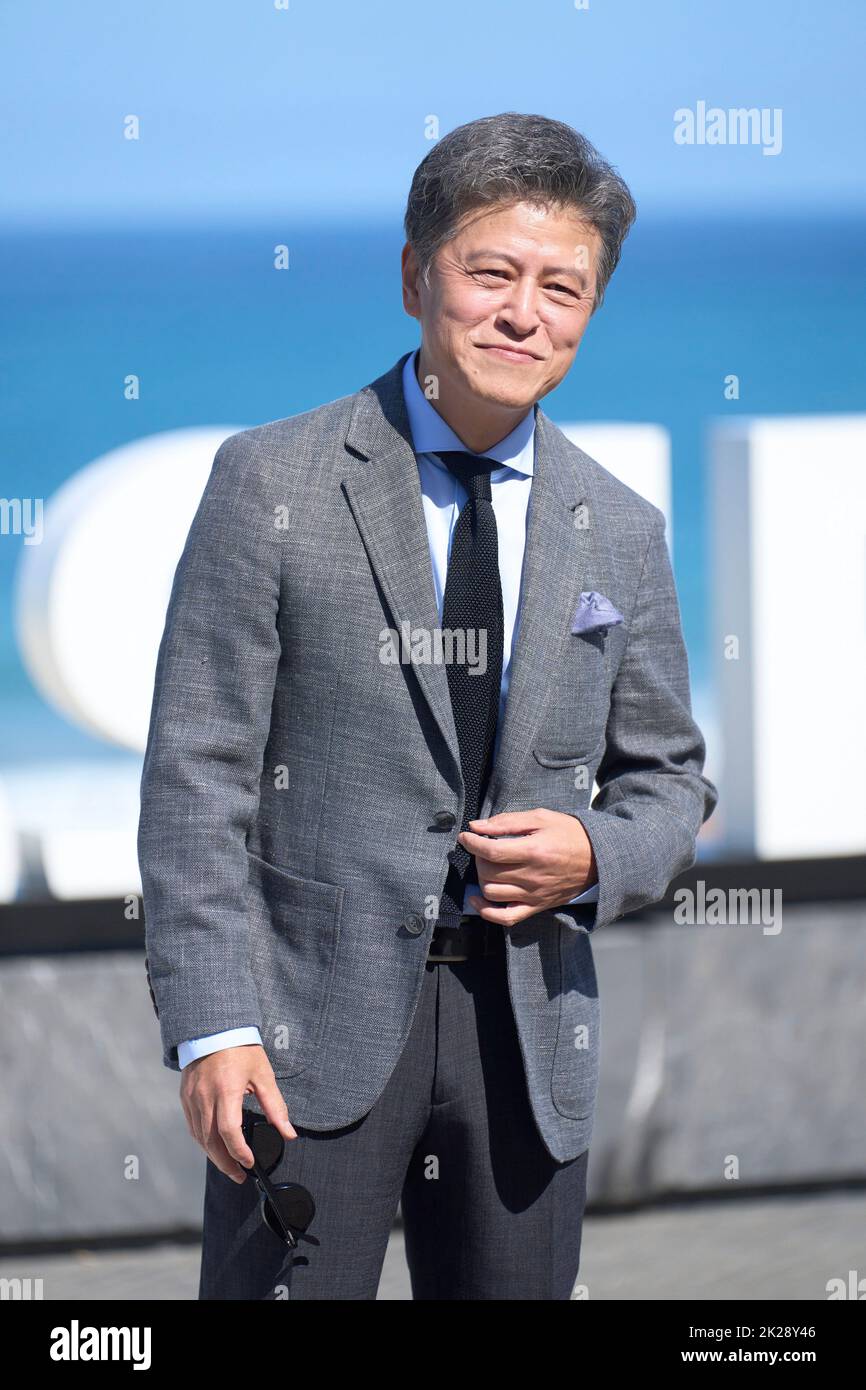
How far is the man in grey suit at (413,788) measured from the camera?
1.91m

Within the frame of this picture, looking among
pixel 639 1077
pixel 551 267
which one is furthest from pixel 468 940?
pixel 639 1077

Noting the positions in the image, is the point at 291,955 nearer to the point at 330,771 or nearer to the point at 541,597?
the point at 330,771

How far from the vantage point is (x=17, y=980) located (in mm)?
4035

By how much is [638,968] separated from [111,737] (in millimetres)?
1634

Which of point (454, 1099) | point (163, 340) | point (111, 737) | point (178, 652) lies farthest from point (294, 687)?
point (163, 340)

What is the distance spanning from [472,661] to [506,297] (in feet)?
1.58

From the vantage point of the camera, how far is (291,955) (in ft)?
6.50

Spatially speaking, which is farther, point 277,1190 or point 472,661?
point 472,661

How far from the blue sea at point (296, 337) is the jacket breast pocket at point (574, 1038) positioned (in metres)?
2.27

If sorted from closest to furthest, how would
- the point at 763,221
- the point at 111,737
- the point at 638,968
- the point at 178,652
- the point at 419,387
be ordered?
the point at 178,652, the point at 419,387, the point at 111,737, the point at 638,968, the point at 763,221

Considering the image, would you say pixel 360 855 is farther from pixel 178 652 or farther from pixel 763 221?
pixel 763 221

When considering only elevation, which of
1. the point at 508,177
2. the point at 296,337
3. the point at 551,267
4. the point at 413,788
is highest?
the point at 296,337

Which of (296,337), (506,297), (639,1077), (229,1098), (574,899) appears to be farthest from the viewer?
(296,337)

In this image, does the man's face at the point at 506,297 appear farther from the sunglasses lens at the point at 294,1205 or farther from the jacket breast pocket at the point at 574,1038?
the sunglasses lens at the point at 294,1205
